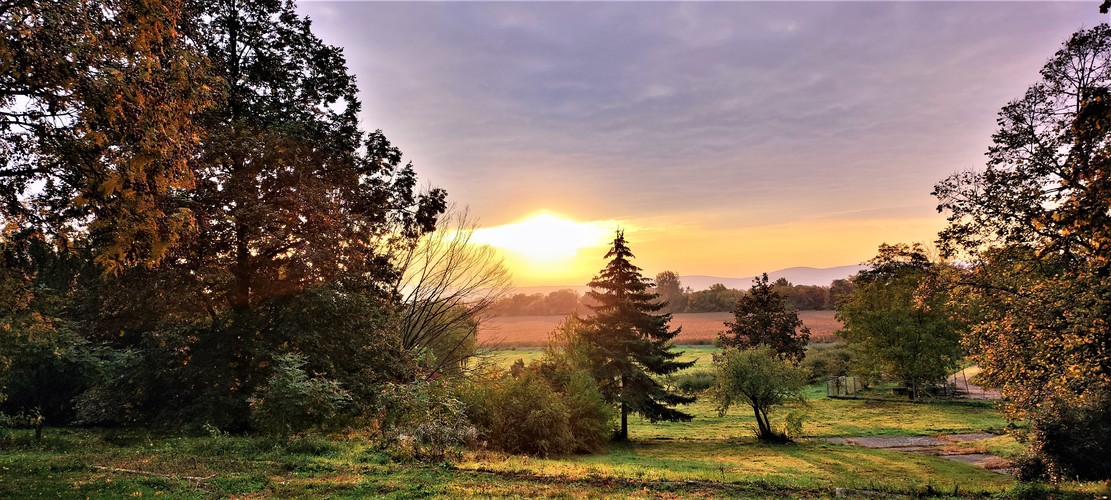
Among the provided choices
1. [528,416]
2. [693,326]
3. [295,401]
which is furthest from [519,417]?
[693,326]

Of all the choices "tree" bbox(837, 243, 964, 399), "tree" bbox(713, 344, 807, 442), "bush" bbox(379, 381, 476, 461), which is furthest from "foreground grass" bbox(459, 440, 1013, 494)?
"tree" bbox(837, 243, 964, 399)

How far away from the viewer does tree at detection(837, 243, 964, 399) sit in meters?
38.3

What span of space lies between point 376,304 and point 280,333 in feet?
10.6

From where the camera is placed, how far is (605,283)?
32781mm

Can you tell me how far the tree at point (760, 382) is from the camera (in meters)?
28.3

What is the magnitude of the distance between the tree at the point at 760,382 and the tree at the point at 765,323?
18.3 meters

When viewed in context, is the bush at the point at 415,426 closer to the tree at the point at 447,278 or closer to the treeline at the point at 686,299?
the tree at the point at 447,278

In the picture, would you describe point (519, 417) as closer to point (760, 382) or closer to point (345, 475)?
point (345, 475)

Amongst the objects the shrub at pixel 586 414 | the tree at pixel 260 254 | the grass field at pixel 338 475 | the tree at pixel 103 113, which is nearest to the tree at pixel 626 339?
the shrub at pixel 586 414

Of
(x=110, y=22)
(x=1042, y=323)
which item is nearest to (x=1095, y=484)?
(x=1042, y=323)

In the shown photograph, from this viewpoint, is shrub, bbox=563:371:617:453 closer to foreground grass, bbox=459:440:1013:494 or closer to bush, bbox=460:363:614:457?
bush, bbox=460:363:614:457

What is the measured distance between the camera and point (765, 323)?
157ft

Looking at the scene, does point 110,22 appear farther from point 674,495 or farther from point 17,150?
point 674,495

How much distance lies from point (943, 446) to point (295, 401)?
29644 millimetres
